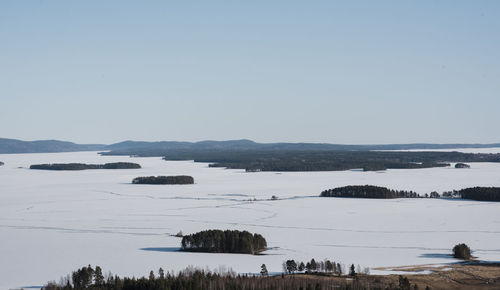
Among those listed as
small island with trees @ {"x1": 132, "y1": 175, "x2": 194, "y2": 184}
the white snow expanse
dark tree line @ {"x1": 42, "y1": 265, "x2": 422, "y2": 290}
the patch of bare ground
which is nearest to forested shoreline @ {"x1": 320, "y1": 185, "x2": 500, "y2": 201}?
the white snow expanse

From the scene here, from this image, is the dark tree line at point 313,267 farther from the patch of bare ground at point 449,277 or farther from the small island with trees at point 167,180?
the small island with trees at point 167,180

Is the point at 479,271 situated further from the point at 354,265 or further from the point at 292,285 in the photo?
the point at 292,285

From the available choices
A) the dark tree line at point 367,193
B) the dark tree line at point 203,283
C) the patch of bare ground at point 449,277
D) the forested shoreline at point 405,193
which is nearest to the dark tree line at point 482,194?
the forested shoreline at point 405,193

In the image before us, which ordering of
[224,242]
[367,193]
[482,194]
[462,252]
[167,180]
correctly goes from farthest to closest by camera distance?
1. [167,180]
2. [367,193]
3. [482,194]
4. [224,242]
5. [462,252]

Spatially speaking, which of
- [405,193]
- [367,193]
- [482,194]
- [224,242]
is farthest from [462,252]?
[367,193]

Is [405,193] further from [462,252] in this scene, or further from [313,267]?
[313,267]

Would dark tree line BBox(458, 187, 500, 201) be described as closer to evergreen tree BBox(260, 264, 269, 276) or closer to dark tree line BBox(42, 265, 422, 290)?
dark tree line BBox(42, 265, 422, 290)
